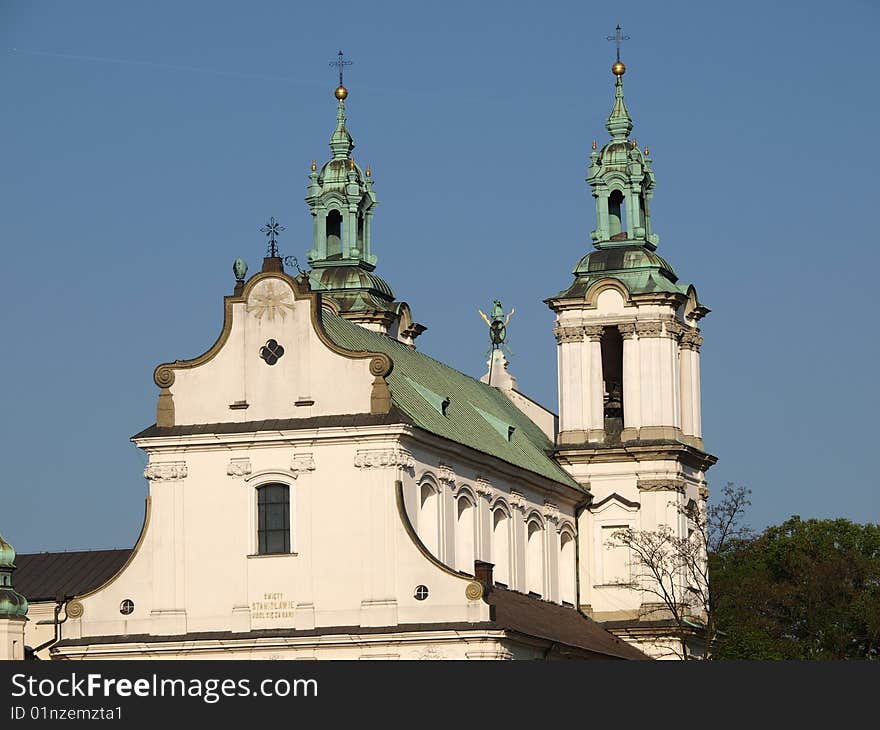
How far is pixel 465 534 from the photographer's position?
6975cm

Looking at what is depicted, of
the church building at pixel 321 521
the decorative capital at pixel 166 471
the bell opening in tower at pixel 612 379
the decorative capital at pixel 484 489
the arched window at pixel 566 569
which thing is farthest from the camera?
the bell opening in tower at pixel 612 379

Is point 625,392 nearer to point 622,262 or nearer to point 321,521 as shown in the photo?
point 622,262

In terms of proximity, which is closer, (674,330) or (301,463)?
(301,463)

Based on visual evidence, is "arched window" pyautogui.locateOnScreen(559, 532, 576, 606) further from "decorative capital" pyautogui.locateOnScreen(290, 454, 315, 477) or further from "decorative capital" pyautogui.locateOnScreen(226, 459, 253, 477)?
"decorative capital" pyautogui.locateOnScreen(226, 459, 253, 477)

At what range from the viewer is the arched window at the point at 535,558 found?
74500 mm

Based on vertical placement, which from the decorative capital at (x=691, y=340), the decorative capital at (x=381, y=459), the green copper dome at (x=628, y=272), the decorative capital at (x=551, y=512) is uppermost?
the green copper dome at (x=628, y=272)

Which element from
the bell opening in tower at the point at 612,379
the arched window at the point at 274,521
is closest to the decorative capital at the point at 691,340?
the bell opening in tower at the point at 612,379

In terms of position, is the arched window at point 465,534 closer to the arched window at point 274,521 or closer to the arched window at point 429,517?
the arched window at point 429,517

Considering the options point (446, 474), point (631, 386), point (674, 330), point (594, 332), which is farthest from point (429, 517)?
point (674, 330)

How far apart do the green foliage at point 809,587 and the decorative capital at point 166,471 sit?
27.0 m

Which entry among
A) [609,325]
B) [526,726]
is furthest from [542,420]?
[526,726]

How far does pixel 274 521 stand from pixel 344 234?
2042 cm

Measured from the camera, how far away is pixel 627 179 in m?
82.0

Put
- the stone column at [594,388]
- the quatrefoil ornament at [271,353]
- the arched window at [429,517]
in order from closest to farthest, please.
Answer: the quatrefoil ornament at [271,353] < the arched window at [429,517] < the stone column at [594,388]
